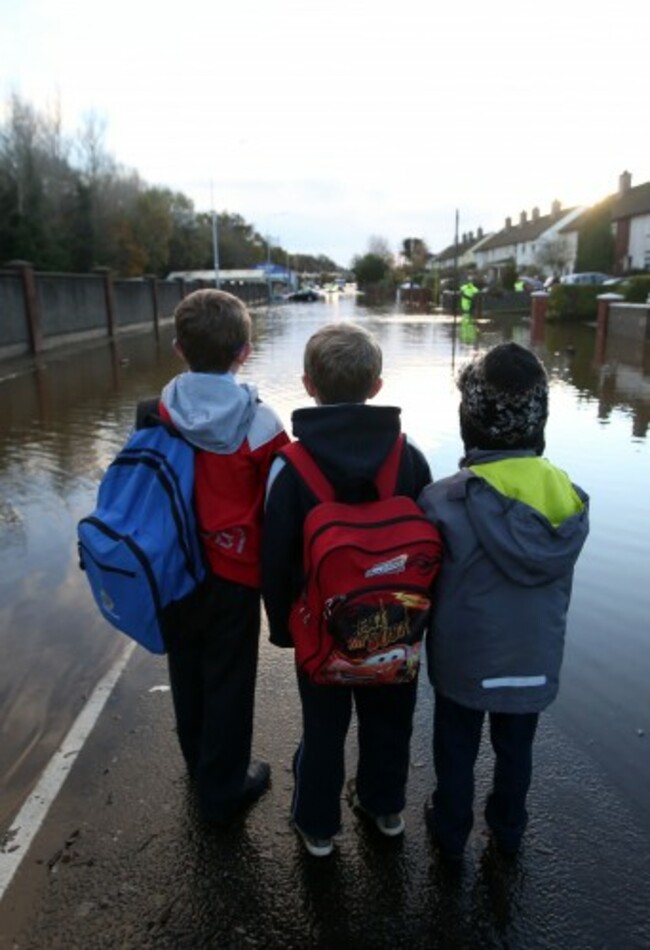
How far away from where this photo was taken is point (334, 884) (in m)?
2.32

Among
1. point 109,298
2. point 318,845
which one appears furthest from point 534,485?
point 109,298

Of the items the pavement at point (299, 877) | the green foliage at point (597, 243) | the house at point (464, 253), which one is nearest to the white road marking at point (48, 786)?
the pavement at point (299, 877)

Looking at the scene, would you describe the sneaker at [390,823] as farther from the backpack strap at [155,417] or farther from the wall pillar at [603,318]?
the wall pillar at [603,318]

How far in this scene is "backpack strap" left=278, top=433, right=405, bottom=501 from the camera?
2074 mm

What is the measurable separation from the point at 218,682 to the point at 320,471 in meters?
0.86

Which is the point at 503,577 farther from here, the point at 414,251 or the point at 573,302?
the point at 414,251

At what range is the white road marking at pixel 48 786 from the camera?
2.41 m

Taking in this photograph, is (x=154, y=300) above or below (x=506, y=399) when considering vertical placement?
below

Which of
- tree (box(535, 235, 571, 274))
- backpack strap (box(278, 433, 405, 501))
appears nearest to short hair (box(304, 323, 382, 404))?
backpack strap (box(278, 433, 405, 501))

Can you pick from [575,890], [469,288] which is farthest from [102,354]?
[575,890]

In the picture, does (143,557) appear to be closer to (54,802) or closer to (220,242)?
(54,802)

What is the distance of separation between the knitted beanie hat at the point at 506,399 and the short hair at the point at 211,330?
725 millimetres

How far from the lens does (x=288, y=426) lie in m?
9.45

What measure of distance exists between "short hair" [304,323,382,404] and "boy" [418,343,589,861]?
1.01 feet
